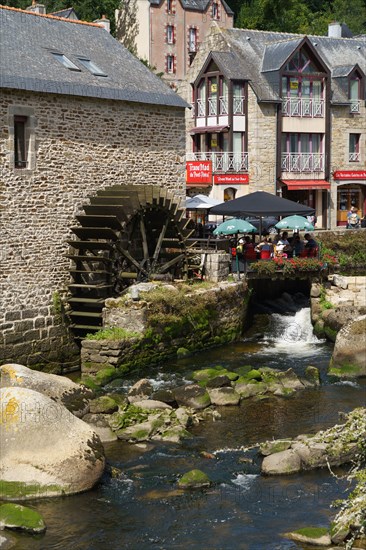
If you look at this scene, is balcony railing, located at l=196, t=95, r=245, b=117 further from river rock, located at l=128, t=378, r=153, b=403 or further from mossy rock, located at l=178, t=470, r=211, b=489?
mossy rock, located at l=178, t=470, r=211, b=489

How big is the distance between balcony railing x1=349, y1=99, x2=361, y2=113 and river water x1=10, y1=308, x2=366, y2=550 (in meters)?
21.3

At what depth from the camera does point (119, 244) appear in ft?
63.7

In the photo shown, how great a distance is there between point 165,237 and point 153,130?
8.19ft

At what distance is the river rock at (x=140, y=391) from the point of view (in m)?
15.7

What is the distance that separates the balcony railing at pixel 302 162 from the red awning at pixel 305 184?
42 cm

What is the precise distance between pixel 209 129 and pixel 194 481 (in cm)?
2274

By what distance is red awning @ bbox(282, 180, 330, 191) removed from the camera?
1318 inches

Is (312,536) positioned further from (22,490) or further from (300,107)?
(300,107)

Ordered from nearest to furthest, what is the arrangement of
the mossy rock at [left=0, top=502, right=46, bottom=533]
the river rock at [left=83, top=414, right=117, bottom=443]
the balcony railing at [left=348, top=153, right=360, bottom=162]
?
1. the mossy rock at [left=0, top=502, right=46, bottom=533]
2. the river rock at [left=83, top=414, right=117, bottom=443]
3. the balcony railing at [left=348, top=153, right=360, bottom=162]

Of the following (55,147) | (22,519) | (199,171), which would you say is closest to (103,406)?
(22,519)

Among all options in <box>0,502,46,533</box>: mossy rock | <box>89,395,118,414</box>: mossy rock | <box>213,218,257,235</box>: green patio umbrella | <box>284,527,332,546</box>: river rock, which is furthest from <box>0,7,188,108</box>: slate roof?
<box>284,527,332,546</box>: river rock

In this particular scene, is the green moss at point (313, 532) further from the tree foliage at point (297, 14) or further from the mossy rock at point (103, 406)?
the tree foliage at point (297, 14)

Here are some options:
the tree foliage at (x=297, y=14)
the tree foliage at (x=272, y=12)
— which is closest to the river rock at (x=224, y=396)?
the tree foliage at (x=272, y=12)

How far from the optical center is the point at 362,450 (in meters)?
9.24
